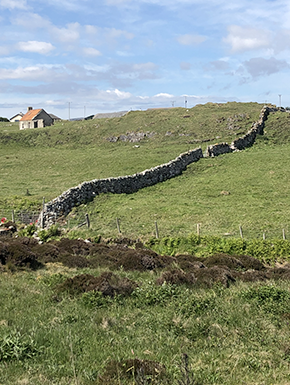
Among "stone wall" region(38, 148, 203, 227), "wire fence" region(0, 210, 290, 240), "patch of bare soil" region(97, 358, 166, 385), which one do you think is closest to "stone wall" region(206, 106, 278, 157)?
"stone wall" region(38, 148, 203, 227)

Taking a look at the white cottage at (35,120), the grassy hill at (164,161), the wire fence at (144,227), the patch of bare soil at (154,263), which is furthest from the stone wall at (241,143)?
the white cottage at (35,120)

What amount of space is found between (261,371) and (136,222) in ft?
63.6

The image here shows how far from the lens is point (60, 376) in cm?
594

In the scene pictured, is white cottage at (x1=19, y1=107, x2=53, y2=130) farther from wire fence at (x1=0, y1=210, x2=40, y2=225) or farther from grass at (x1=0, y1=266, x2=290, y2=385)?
grass at (x1=0, y1=266, x2=290, y2=385)

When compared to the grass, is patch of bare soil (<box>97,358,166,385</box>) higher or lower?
higher

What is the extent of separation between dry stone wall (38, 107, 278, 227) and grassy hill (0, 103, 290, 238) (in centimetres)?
108

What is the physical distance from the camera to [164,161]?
44.1 metres

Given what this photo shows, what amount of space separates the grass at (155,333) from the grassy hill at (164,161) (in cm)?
1300

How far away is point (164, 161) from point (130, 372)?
38856mm

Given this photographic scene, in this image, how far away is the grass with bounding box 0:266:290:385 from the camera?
6102 mm

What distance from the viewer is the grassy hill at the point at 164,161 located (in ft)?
83.7

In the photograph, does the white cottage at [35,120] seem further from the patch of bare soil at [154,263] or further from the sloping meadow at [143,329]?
the sloping meadow at [143,329]

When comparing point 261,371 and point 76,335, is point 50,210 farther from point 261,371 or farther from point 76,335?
point 261,371

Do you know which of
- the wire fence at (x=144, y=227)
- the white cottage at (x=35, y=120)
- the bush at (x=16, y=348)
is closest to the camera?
the bush at (x=16, y=348)
